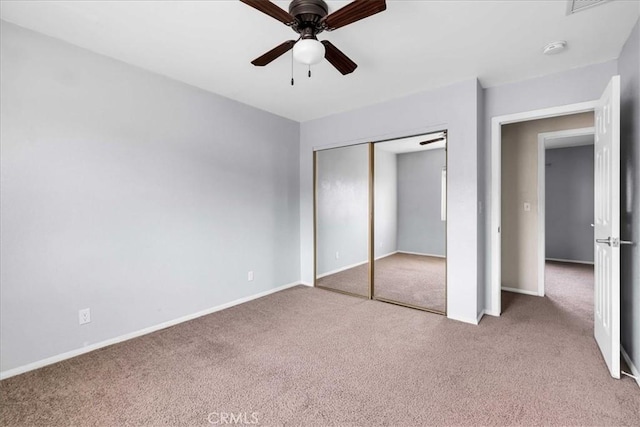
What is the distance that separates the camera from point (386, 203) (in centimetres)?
439

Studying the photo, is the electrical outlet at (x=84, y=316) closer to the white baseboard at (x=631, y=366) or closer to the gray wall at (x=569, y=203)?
the white baseboard at (x=631, y=366)

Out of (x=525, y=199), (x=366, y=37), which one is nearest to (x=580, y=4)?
(x=366, y=37)

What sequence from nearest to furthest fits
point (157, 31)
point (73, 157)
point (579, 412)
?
1. point (579, 412)
2. point (157, 31)
3. point (73, 157)

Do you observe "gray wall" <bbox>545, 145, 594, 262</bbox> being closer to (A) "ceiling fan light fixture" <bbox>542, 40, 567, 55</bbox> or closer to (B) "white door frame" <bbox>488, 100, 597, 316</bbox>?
(B) "white door frame" <bbox>488, 100, 597, 316</bbox>

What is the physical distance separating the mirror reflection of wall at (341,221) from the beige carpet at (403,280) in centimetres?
2

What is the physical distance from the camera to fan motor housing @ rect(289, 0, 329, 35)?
174 centimetres

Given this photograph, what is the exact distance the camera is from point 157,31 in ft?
7.25

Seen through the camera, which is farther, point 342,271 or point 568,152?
point 568,152

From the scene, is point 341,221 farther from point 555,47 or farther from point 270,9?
point 270,9

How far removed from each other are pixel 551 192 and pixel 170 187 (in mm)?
7035

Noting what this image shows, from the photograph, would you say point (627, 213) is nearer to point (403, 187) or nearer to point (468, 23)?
point (468, 23)

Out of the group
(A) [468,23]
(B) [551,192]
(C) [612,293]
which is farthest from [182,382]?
(B) [551,192]

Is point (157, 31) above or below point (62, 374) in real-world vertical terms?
above

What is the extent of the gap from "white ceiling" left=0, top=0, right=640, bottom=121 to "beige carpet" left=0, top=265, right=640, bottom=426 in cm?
245
